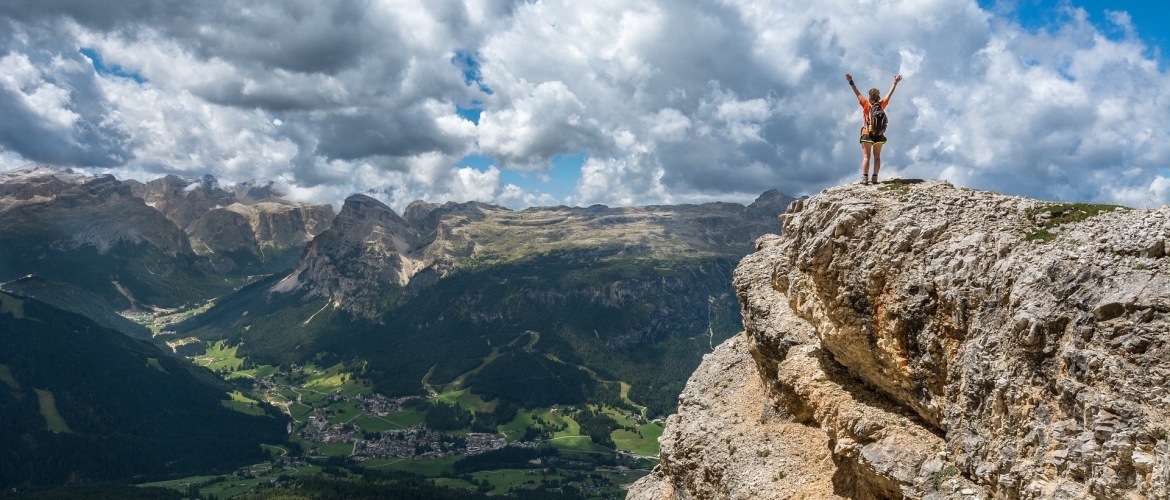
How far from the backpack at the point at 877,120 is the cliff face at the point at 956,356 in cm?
278

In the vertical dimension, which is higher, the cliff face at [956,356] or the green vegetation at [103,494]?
the cliff face at [956,356]

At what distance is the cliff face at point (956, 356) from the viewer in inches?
581

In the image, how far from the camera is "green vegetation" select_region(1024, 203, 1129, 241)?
63.3 ft

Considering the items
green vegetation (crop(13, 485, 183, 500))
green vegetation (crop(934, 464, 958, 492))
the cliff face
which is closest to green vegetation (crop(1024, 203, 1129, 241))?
the cliff face

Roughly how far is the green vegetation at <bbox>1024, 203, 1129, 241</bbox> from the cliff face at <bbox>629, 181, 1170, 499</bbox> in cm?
8

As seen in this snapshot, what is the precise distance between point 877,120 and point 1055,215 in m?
9.91

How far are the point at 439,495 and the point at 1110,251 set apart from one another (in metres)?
188

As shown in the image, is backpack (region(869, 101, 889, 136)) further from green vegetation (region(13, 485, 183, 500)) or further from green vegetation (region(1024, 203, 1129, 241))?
green vegetation (region(13, 485, 183, 500))

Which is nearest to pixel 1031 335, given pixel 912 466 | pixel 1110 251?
pixel 1110 251

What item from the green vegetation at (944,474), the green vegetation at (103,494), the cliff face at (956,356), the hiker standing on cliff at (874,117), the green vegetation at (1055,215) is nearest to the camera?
the cliff face at (956,356)

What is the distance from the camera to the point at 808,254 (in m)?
28.4

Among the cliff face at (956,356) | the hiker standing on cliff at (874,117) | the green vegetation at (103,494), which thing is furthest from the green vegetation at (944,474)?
the green vegetation at (103,494)

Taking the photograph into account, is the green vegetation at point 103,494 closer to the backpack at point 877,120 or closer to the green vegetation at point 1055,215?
the backpack at point 877,120

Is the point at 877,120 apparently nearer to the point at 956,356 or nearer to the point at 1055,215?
the point at 1055,215
